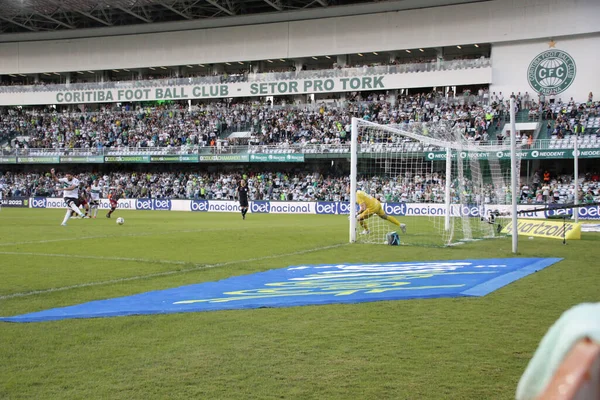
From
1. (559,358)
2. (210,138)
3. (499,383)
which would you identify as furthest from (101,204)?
(559,358)

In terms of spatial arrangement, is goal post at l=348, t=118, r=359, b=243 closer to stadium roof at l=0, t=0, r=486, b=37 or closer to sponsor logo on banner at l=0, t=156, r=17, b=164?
stadium roof at l=0, t=0, r=486, b=37

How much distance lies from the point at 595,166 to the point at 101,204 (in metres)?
36.5

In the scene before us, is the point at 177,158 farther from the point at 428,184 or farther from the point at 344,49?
the point at 428,184

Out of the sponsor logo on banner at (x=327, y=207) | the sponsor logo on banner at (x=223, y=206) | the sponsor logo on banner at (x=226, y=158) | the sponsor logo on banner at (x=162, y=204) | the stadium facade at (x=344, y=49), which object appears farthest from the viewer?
the sponsor logo on banner at (x=226, y=158)

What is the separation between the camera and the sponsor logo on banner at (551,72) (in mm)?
47719

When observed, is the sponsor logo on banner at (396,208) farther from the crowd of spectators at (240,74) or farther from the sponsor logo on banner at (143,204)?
the sponsor logo on banner at (143,204)

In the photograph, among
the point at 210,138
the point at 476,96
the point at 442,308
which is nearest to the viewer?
→ the point at 442,308

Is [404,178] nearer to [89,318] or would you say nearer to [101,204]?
[101,204]

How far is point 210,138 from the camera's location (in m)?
55.9

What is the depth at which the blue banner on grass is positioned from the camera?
8.19 m

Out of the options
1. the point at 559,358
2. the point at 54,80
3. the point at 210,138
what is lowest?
the point at 559,358

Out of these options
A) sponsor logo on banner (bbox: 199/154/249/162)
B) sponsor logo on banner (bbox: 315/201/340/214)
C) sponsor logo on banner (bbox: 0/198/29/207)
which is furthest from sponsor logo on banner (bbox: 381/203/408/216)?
sponsor logo on banner (bbox: 0/198/29/207)

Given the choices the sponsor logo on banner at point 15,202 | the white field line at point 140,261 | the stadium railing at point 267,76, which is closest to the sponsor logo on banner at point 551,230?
the white field line at point 140,261

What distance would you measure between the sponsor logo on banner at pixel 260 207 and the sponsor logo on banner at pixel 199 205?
3932mm
